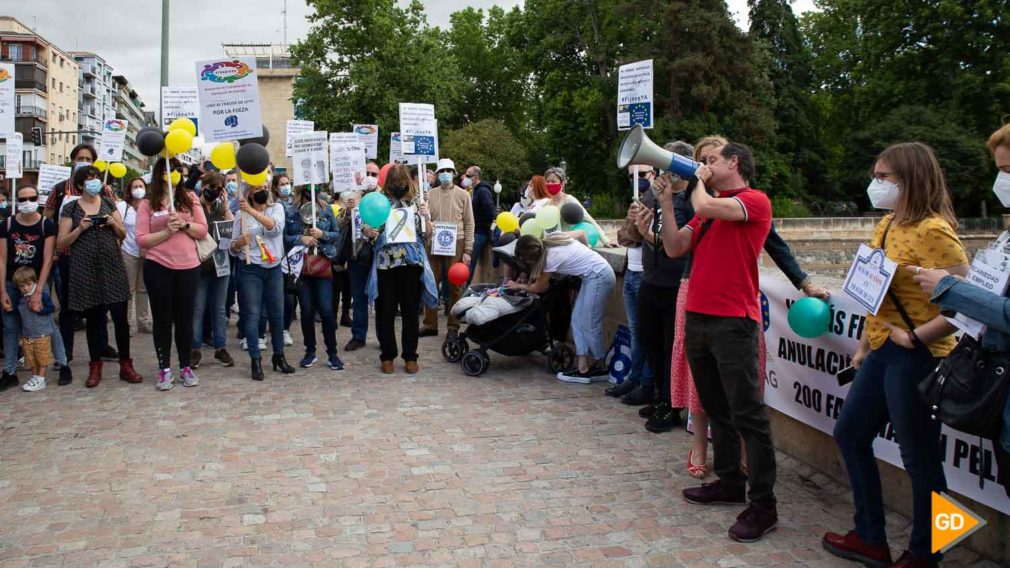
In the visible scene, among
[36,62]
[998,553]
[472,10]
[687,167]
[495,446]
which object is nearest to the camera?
[998,553]

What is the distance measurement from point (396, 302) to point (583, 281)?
6.69ft

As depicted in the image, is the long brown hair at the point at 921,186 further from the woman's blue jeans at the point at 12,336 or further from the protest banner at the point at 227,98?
the woman's blue jeans at the point at 12,336

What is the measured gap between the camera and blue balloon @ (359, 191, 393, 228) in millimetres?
8578

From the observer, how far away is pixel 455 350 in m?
9.45

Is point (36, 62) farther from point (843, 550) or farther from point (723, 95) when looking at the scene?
point (843, 550)

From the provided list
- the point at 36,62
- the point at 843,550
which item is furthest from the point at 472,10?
the point at 843,550

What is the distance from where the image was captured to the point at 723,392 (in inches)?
194

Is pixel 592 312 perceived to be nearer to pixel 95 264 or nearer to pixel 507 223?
pixel 507 223

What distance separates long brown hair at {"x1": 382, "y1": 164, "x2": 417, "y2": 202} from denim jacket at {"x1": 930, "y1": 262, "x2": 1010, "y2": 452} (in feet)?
21.3

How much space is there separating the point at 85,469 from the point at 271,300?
10.9 ft

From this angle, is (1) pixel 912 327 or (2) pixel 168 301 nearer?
(1) pixel 912 327

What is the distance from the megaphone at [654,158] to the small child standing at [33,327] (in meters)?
6.44

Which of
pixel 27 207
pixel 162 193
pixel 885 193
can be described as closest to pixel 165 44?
pixel 27 207

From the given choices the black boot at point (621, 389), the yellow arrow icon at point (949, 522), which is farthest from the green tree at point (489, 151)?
the yellow arrow icon at point (949, 522)
